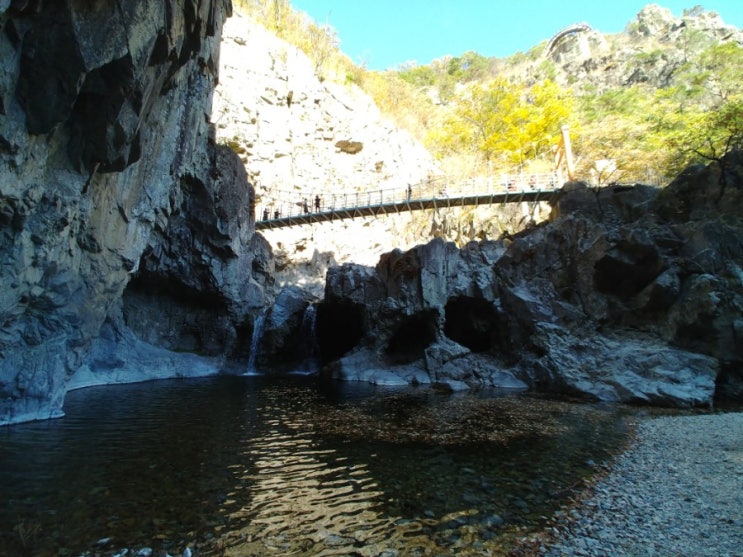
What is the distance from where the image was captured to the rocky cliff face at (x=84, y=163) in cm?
738

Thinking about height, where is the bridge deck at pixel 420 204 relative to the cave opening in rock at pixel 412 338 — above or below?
above

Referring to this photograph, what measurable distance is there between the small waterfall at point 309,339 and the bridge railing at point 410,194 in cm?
786

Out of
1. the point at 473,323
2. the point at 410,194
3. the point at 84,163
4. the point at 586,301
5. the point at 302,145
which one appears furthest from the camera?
the point at 302,145

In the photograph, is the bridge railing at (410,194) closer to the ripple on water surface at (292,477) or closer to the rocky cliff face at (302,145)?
the rocky cliff face at (302,145)

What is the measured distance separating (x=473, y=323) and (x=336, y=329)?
8.64 metres

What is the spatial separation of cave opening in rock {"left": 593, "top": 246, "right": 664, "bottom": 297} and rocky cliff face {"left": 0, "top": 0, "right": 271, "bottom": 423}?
58.6 feet

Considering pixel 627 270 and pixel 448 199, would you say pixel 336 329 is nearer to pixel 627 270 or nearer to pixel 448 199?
pixel 448 199

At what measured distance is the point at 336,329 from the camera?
1043 inches

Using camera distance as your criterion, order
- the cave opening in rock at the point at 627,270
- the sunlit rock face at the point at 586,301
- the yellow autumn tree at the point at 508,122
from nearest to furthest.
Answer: the sunlit rock face at the point at 586,301, the cave opening in rock at the point at 627,270, the yellow autumn tree at the point at 508,122

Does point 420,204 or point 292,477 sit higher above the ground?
point 420,204

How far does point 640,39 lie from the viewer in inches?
2574

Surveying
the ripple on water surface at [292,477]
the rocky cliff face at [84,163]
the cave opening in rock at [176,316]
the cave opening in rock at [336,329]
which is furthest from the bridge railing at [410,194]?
the ripple on water surface at [292,477]

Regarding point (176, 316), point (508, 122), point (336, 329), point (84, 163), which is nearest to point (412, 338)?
point (336, 329)

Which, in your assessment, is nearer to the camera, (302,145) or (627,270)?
(627,270)
